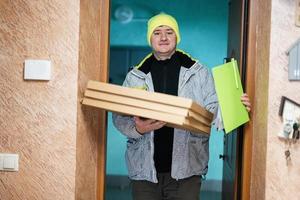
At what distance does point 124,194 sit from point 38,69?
2.65m

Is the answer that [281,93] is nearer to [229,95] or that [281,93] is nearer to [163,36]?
[229,95]

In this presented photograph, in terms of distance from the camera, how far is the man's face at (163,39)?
1.68 m

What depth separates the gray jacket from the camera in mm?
1670

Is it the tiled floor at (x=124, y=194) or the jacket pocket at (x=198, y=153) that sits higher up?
the jacket pocket at (x=198, y=153)

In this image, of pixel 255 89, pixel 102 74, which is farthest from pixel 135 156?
pixel 255 89

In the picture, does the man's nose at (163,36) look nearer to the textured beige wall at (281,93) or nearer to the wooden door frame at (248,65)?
the wooden door frame at (248,65)

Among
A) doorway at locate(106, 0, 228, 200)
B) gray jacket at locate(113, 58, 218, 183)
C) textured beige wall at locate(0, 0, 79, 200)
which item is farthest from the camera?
doorway at locate(106, 0, 228, 200)

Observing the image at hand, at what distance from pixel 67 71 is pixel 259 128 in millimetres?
850

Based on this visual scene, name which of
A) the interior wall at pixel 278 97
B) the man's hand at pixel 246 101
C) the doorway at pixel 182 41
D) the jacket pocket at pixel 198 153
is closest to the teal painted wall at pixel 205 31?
the doorway at pixel 182 41

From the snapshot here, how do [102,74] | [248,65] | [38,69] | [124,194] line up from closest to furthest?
[38,69]
[248,65]
[102,74]
[124,194]

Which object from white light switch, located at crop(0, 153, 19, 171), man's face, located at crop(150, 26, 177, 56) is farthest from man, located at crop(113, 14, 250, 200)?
white light switch, located at crop(0, 153, 19, 171)

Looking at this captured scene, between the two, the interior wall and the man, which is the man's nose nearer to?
the man

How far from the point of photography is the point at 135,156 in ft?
5.66

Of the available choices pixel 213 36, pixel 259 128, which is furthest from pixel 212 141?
pixel 259 128
